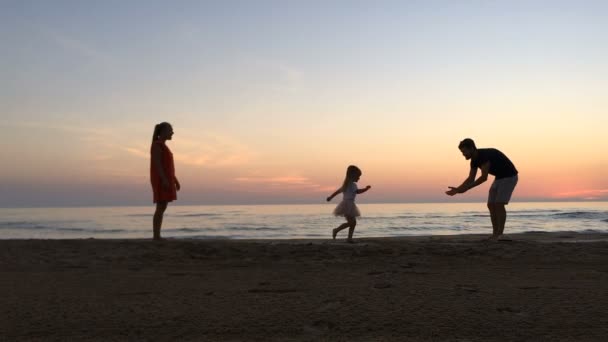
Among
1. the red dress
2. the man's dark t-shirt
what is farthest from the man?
the red dress

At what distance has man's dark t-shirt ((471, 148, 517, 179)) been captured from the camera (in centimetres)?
771

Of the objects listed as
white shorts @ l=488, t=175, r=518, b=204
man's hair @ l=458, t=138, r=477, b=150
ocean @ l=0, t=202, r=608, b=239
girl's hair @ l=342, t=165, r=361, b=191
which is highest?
man's hair @ l=458, t=138, r=477, b=150

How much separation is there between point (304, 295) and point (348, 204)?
18.0 ft

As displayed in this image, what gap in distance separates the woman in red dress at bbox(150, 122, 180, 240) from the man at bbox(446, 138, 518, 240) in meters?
4.11

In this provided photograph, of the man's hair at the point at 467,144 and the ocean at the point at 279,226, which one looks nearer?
the man's hair at the point at 467,144

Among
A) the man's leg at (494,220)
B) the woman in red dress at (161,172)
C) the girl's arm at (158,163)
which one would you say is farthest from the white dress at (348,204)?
the girl's arm at (158,163)

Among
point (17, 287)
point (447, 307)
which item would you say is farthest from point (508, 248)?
point (17, 287)

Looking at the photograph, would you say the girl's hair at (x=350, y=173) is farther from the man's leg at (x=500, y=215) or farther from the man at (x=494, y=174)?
the man's leg at (x=500, y=215)

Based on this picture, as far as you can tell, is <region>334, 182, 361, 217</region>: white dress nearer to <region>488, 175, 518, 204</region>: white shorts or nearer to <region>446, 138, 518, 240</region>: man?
<region>446, 138, 518, 240</region>: man

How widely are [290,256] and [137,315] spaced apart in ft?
8.77

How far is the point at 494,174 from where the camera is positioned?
305 inches

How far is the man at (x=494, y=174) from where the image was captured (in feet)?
24.9

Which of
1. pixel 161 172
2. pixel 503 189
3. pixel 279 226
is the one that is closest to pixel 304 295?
pixel 161 172

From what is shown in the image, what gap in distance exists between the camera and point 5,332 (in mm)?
2682
